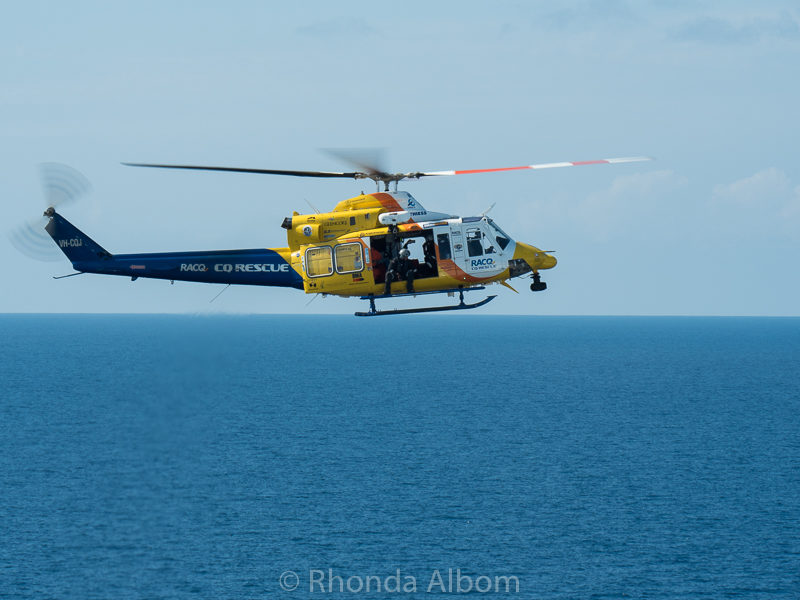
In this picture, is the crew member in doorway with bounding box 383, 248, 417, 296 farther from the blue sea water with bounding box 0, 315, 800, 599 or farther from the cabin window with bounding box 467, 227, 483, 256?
the blue sea water with bounding box 0, 315, 800, 599

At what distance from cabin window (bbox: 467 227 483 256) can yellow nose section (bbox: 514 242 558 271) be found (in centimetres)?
158

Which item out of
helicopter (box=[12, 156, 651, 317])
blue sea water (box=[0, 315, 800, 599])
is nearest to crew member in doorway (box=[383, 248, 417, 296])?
helicopter (box=[12, 156, 651, 317])

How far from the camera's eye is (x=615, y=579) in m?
110

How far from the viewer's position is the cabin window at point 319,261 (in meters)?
38.9

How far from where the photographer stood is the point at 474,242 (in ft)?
128

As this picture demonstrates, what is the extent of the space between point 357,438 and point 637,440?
174 feet

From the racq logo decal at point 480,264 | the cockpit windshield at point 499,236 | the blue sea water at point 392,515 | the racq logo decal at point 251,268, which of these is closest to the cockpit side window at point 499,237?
the cockpit windshield at point 499,236

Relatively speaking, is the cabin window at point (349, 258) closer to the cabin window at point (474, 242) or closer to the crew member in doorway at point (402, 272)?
the crew member in doorway at point (402, 272)

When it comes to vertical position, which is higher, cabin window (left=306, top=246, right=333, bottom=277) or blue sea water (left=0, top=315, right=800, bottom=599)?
cabin window (left=306, top=246, right=333, bottom=277)

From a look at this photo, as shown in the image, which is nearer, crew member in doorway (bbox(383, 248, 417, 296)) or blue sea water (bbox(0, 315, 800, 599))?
crew member in doorway (bbox(383, 248, 417, 296))

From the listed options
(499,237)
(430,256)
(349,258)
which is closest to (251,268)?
(349,258)

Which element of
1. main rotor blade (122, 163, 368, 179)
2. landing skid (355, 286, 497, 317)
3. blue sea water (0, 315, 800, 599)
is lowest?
blue sea water (0, 315, 800, 599)

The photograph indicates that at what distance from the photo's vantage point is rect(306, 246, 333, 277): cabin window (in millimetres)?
38938

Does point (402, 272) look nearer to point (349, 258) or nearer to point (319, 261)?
point (349, 258)
